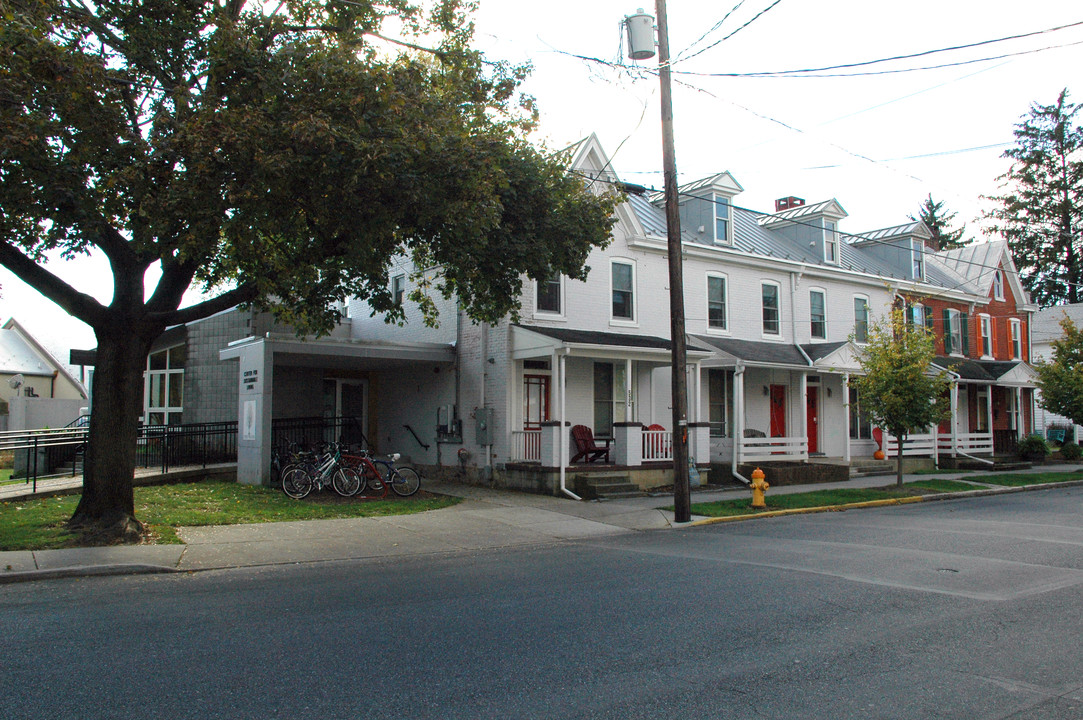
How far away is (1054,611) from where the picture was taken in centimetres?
715

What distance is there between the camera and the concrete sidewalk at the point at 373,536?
30.3 feet

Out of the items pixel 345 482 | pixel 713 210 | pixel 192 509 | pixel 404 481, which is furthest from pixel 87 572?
pixel 713 210

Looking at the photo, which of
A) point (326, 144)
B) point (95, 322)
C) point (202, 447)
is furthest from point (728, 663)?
point (202, 447)

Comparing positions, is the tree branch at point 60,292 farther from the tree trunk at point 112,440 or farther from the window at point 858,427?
the window at point 858,427

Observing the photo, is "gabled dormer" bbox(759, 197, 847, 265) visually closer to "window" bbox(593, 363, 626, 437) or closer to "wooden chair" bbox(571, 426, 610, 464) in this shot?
"window" bbox(593, 363, 626, 437)

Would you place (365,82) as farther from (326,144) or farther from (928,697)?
(928,697)

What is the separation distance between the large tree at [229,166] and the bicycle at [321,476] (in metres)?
4.91

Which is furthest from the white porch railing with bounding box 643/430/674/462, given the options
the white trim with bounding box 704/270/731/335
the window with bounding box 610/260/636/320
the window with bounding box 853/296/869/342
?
the window with bounding box 853/296/869/342

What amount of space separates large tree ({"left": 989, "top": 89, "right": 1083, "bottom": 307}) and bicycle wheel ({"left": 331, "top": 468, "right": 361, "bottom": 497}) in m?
51.5

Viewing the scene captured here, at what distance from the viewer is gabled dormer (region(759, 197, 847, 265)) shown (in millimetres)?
26500

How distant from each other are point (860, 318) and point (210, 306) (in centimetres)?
2216

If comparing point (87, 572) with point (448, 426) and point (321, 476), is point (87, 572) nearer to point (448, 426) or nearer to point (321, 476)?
point (321, 476)

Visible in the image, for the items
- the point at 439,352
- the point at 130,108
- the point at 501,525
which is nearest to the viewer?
the point at 130,108

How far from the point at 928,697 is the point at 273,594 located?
5907 millimetres
